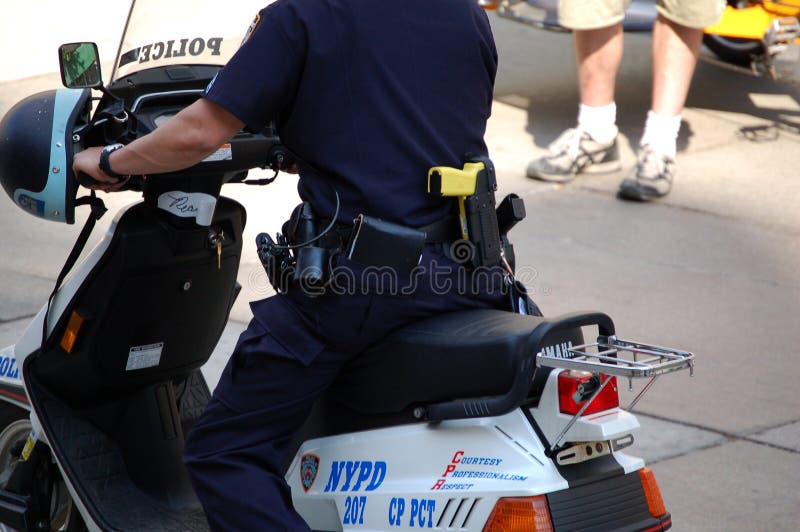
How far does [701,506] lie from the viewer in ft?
11.8

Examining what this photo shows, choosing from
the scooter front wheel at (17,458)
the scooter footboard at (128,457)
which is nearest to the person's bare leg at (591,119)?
the scooter footboard at (128,457)

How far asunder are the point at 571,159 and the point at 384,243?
4.26 meters

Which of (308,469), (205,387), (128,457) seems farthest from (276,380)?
(205,387)

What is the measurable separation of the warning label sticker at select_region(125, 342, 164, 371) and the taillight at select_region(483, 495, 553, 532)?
1.20m

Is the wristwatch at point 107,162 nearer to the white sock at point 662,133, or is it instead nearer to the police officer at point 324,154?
the police officer at point 324,154

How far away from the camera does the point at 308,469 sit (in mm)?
2598

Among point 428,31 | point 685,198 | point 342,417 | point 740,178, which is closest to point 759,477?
point 342,417

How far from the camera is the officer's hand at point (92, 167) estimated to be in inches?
101

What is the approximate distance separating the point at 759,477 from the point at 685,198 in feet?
9.18

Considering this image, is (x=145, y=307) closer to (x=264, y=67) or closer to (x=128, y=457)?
(x=128, y=457)

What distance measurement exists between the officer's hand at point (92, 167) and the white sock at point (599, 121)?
422 cm

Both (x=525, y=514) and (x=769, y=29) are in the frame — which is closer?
(x=525, y=514)

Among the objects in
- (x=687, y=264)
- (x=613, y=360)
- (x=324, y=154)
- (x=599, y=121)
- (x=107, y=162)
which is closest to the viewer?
(x=613, y=360)

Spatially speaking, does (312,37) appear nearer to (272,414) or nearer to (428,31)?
(428,31)
